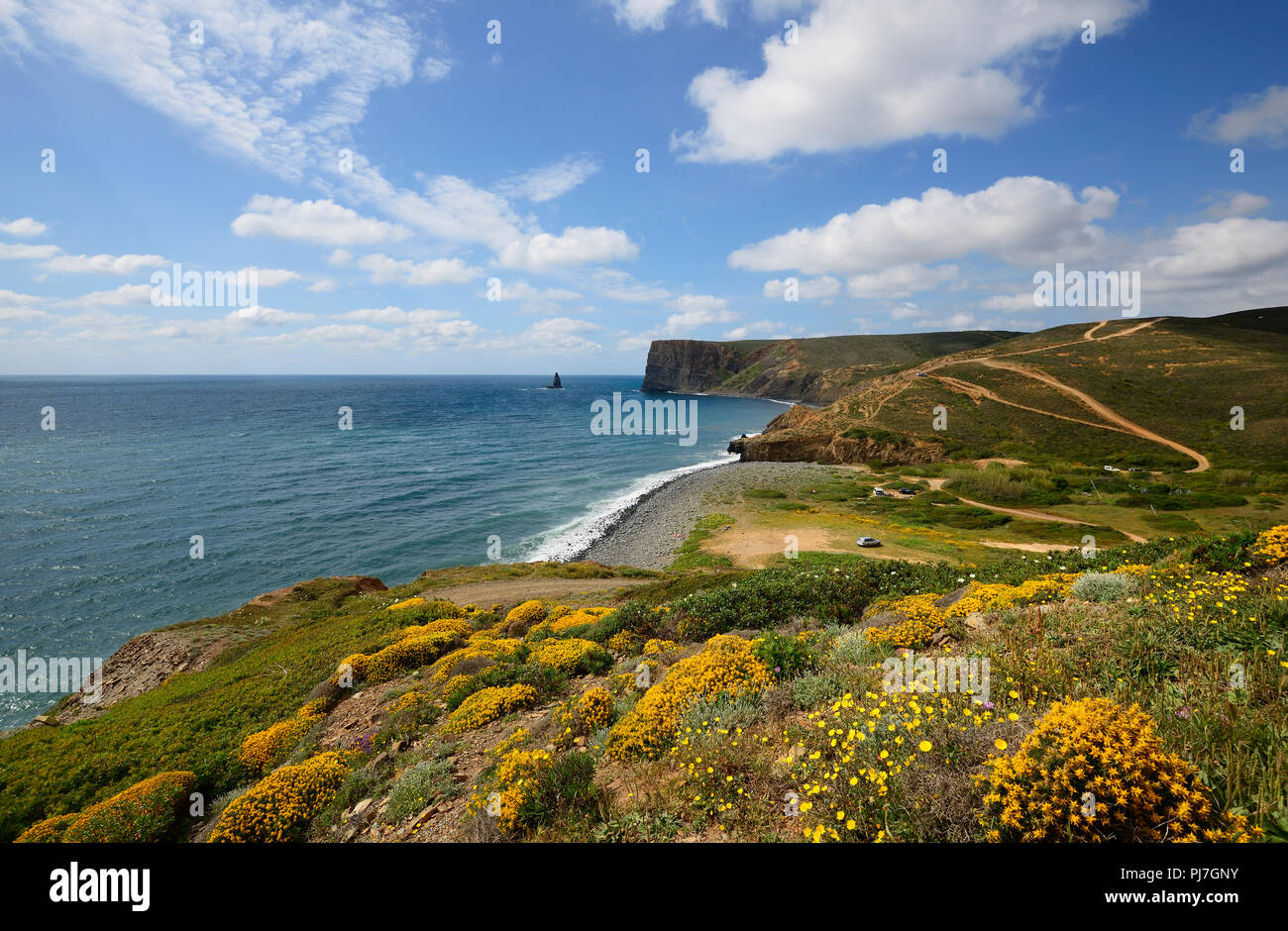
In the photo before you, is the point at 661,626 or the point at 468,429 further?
the point at 468,429

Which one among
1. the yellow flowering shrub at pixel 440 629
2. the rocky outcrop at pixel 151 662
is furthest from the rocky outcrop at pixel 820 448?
the rocky outcrop at pixel 151 662

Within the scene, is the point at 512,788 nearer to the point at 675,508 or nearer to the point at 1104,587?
the point at 1104,587

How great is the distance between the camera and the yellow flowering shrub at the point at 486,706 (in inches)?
333

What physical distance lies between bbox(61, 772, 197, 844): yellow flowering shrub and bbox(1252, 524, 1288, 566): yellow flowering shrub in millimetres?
16982

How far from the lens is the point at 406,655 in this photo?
43.2 ft

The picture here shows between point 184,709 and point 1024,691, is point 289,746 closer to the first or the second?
point 184,709

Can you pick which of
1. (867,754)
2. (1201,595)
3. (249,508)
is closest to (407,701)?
(867,754)

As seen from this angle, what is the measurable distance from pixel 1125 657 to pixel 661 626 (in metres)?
8.51

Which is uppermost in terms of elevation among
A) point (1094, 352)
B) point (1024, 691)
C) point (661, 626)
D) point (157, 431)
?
point (1094, 352)

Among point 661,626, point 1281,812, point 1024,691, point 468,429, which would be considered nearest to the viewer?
point 1281,812

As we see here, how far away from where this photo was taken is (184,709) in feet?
40.1

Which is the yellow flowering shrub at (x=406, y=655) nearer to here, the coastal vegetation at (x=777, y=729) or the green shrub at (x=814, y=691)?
the coastal vegetation at (x=777, y=729)
